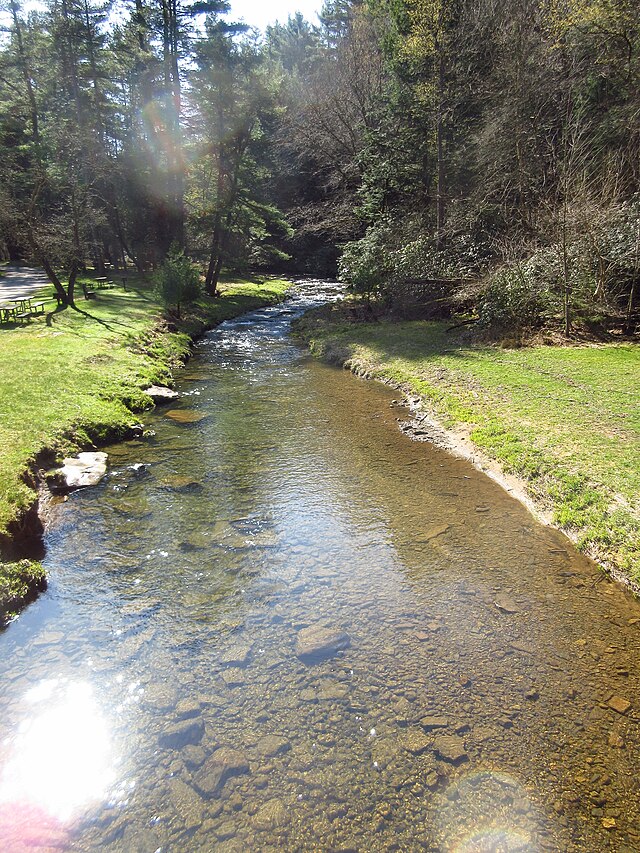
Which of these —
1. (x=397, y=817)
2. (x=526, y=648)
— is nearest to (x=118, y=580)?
(x=397, y=817)

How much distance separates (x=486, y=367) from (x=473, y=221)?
921 cm

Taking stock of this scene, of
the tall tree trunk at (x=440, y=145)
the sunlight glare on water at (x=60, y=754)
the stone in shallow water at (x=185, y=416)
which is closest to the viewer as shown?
the sunlight glare on water at (x=60, y=754)

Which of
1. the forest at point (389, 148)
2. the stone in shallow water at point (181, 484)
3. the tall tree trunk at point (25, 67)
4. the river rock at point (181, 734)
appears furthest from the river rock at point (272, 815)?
the tall tree trunk at point (25, 67)

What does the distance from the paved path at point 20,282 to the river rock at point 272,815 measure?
25269 millimetres

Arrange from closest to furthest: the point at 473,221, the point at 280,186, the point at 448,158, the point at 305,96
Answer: the point at 473,221, the point at 448,158, the point at 305,96, the point at 280,186

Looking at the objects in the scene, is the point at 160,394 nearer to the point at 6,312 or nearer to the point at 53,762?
the point at 53,762

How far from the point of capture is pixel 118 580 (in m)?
5.95

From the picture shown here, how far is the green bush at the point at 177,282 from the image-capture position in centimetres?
2028

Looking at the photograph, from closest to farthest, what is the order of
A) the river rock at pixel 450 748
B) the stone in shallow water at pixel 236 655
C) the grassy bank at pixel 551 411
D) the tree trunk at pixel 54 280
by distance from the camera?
the river rock at pixel 450 748 < the stone in shallow water at pixel 236 655 < the grassy bank at pixel 551 411 < the tree trunk at pixel 54 280

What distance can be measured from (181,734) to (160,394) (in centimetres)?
986

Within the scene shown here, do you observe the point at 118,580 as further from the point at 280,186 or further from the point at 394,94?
the point at 280,186

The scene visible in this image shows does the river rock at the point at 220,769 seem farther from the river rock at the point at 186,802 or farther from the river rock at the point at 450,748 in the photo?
the river rock at the point at 450,748

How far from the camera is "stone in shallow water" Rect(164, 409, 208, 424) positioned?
37.3 ft

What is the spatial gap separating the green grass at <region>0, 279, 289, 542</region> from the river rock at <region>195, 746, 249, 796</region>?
13.9 ft
